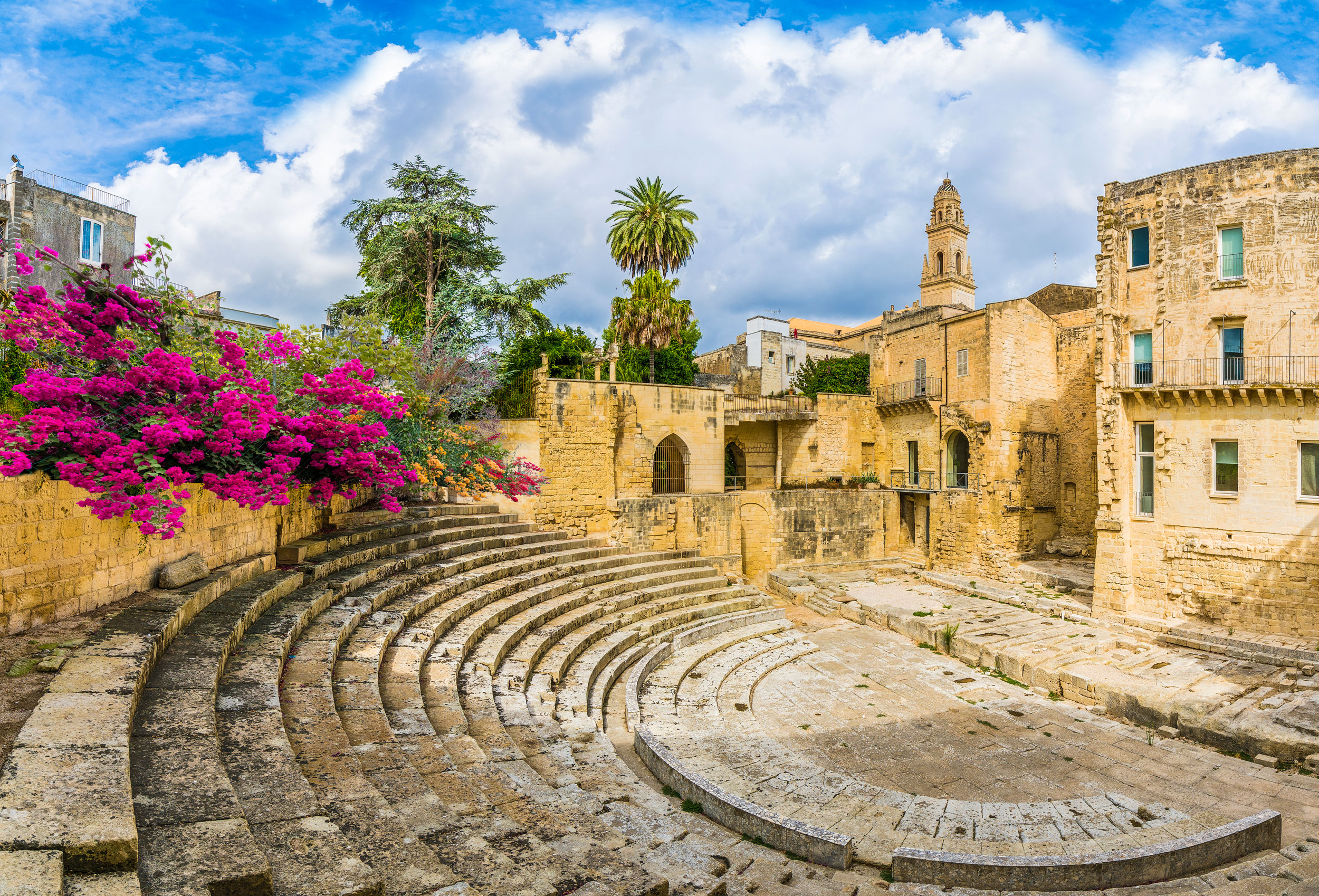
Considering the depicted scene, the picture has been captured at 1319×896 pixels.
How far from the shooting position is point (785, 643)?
46.3ft

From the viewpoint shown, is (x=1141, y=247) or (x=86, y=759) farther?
(x=1141, y=247)

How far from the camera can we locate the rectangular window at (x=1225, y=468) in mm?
15859

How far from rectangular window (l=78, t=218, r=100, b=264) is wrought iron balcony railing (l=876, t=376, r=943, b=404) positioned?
1137 inches

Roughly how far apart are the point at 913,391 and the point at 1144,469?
9006 millimetres

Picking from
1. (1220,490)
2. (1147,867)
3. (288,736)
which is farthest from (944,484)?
(288,736)

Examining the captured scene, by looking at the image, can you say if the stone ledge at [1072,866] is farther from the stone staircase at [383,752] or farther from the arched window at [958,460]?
the arched window at [958,460]

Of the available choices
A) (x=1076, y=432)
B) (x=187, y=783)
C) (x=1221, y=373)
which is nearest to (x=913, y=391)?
(x=1076, y=432)

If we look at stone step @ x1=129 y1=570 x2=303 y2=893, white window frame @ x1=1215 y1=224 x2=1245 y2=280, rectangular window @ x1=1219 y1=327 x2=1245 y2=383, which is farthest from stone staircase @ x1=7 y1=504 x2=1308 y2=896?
white window frame @ x1=1215 y1=224 x2=1245 y2=280

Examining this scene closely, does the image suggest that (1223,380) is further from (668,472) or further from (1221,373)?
(668,472)

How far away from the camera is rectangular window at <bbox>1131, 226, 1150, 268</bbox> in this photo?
56.5 feet

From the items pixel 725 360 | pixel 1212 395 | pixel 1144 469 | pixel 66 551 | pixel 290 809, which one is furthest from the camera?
pixel 725 360

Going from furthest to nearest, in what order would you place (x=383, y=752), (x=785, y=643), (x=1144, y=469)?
(x=1144, y=469)
(x=785, y=643)
(x=383, y=752)

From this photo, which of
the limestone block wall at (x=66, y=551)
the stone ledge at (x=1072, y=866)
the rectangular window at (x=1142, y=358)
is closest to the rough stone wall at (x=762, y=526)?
the rectangular window at (x=1142, y=358)

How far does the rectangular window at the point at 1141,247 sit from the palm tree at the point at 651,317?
15719 millimetres
